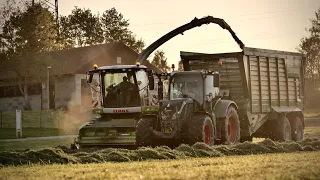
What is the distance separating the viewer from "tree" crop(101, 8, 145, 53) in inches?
3467

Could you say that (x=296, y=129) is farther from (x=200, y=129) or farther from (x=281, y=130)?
Result: (x=200, y=129)

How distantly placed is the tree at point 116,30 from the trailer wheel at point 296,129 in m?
61.5

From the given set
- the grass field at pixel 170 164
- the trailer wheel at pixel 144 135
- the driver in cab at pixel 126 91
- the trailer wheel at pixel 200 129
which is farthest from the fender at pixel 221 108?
the driver in cab at pixel 126 91

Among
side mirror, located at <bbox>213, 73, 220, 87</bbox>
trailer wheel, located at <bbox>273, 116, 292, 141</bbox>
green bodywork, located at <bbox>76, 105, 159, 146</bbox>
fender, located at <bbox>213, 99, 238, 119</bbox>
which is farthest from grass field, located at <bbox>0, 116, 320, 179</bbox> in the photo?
trailer wheel, located at <bbox>273, 116, 292, 141</bbox>

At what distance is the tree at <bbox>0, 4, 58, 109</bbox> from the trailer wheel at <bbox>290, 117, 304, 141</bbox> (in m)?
30.5

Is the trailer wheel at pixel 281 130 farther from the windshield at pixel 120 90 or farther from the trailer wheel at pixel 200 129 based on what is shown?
the windshield at pixel 120 90

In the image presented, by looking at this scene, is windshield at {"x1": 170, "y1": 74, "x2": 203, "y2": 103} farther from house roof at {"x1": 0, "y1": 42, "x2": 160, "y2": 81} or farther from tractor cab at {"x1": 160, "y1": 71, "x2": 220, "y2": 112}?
house roof at {"x1": 0, "y1": 42, "x2": 160, "y2": 81}

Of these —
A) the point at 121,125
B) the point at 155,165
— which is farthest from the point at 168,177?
the point at 121,125

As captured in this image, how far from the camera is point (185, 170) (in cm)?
1220

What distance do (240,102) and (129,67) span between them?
4222 millimetres

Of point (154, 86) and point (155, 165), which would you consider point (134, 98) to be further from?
point (155, 165)

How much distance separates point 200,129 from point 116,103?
13.4 ft

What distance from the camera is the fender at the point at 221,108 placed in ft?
69.5

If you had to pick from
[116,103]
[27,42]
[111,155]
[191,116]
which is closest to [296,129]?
[191,116]
